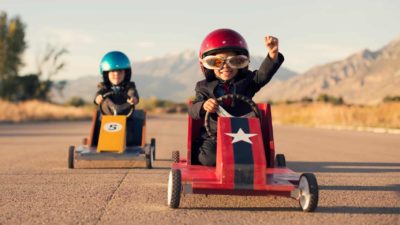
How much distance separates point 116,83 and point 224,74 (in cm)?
460

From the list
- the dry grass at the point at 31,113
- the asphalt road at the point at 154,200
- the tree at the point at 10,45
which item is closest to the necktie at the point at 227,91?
the asphalt road at the point at 154,200

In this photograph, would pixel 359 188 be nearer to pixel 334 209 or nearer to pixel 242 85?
pixel 334 209

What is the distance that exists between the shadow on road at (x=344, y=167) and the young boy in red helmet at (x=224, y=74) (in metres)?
2.81

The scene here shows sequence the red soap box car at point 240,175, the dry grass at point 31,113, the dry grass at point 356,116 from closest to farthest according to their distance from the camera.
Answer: the red soap box car at point 240,175
the dry grass at point 356,116
the dry grass at point 31,113

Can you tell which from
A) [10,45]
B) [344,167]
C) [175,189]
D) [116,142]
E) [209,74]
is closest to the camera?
[175,189]

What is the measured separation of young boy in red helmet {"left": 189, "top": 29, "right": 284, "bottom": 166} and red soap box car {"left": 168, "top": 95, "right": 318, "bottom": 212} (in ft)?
1.05

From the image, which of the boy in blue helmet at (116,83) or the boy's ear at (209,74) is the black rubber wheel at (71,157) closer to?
the boy in blue helmet at (116,83)

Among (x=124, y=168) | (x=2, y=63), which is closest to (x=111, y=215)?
(x=124, y=168)

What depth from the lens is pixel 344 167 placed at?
10055 millimetres

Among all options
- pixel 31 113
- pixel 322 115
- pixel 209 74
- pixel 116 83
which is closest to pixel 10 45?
pixel 31 113

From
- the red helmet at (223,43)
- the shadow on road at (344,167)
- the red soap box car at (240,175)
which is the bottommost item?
the shadow on road at (344,167)

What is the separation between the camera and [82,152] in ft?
31.0

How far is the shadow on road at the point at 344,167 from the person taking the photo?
9500mm

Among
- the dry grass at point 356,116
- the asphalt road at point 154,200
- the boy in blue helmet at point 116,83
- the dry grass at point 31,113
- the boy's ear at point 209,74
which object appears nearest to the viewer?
the asphalt road at point 154,200
